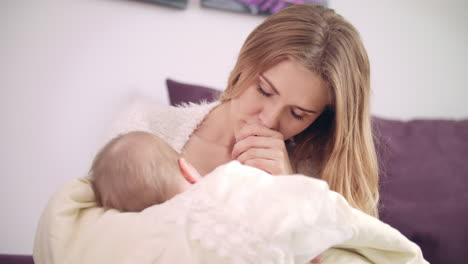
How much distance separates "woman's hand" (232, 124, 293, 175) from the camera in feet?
2.70

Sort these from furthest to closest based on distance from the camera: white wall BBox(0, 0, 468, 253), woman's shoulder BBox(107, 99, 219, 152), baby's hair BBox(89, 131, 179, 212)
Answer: white wall BBox(0, 0, 468, 253) < woman's shoulder BBox(107, 99, 219, 152) < baby's hair BBox(89, 131, 179, 212)

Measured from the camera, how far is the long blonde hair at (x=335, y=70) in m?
0.82

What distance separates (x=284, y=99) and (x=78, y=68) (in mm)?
928

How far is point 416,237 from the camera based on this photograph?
117cm

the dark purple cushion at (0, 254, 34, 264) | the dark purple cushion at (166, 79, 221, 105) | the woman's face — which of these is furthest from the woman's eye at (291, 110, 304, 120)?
the dark purple cushion at (0, 254, 34, 264)

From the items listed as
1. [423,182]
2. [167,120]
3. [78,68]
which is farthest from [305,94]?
[78,68]

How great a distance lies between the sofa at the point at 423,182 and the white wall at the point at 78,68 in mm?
211

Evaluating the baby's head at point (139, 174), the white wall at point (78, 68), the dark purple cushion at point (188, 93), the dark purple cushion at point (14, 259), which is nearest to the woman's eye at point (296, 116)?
the baby's head at point (139, 174)

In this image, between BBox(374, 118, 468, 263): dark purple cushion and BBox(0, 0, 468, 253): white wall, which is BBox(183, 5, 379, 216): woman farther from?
BBox(0, 0, 468, 253): white wall

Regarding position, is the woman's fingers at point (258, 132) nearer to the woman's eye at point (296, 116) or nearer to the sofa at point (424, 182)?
the woman's eye at point (296, 116)

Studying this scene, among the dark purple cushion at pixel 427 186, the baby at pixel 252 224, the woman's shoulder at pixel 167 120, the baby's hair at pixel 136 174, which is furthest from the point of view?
the dark purple cushion at pixel 427 186

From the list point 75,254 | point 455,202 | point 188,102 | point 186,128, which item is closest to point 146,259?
point 75,254

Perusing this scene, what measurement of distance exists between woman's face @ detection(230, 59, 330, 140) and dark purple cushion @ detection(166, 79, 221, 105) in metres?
0.37

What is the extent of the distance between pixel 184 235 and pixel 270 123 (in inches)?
16.9
